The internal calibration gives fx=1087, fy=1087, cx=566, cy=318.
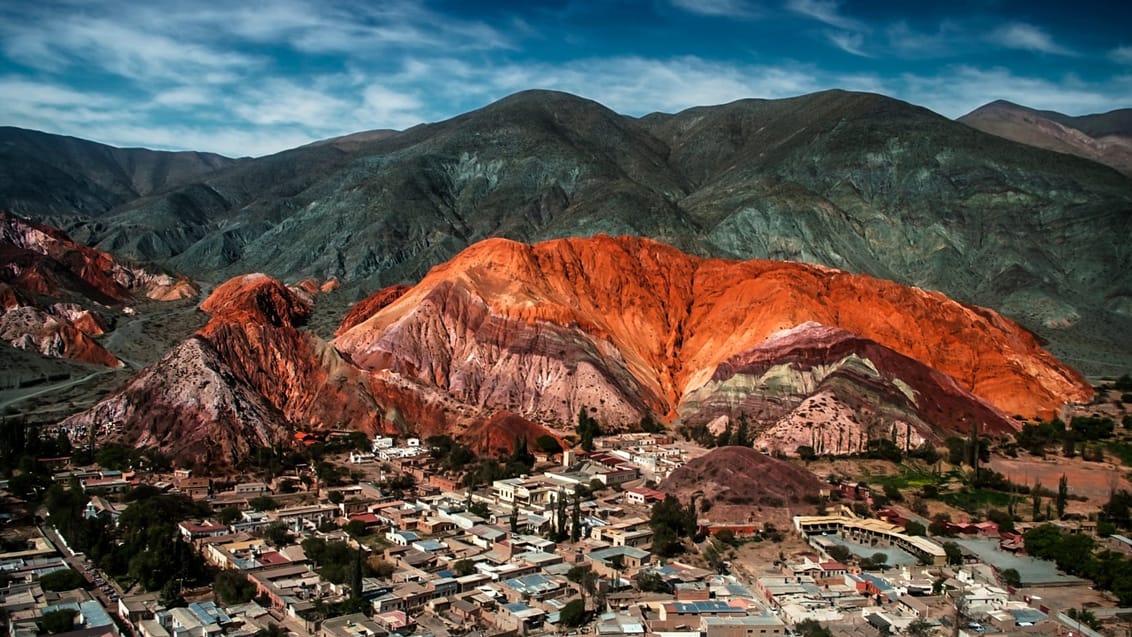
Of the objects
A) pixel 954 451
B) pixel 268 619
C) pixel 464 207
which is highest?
pixel 464 207

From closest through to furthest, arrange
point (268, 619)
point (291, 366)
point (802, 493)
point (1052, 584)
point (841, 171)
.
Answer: point (268, 619), point (1052, 584), point (802, 493), point (291, 366), point (841, 171)

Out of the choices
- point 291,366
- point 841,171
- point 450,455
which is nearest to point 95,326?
point 291,366

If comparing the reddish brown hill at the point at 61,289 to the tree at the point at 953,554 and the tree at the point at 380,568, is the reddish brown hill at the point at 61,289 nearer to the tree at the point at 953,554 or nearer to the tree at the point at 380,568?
the tree at the point at 380,568

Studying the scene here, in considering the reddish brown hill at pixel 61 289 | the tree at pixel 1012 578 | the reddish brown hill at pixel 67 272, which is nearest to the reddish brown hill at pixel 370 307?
the reddish brown hill at pixel 61 289

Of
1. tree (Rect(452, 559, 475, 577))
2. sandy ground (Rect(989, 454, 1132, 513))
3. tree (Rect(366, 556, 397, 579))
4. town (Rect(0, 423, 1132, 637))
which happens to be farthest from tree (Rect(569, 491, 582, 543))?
sandy ground (Rect(989, 454, 1132, 513))

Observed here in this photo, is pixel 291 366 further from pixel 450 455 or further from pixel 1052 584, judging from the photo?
pixel 1052 584

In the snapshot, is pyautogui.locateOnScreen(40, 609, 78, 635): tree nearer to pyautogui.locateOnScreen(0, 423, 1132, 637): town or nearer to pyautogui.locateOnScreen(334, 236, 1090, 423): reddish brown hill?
pyautogui.locateOnScreen(0, 423, 1132, 637): town

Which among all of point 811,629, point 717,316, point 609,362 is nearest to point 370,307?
point 609,362
